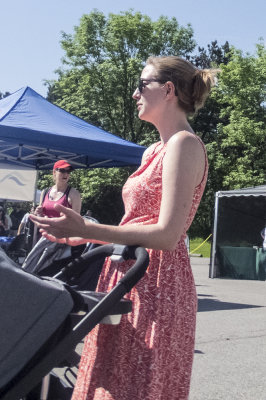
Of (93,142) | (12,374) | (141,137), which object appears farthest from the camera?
(141,137)

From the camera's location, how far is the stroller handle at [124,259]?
183 cm

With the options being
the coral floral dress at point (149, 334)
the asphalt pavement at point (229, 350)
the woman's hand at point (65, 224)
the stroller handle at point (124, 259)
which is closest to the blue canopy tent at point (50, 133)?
the asphalt pavement at point (229, 350)

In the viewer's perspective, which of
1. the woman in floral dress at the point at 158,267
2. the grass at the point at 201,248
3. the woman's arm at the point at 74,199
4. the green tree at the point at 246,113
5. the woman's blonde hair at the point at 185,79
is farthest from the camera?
the green tree at the point at 246,113

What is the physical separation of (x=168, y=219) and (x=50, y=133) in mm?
7464

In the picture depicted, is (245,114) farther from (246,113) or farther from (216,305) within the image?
(216,305)

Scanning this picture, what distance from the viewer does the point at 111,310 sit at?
1.82 meters

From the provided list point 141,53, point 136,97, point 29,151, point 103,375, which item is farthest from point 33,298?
point 141,53

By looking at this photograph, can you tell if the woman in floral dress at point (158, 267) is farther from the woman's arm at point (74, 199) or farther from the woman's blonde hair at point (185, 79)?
the woman's arm at point (74, 199)

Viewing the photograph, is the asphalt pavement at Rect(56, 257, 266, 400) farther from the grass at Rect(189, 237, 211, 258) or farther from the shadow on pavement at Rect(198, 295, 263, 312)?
the grass at Rect(189, 237, 211, 258)

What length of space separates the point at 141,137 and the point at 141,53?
5.66m

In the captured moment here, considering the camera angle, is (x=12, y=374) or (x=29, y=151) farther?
(x=29, y=151)

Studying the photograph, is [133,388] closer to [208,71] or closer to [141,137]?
[208,71]

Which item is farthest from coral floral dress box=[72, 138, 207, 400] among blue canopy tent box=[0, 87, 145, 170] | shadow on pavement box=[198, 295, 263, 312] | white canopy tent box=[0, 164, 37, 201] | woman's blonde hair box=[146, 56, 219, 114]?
white canopy tent box=[0, 164, 37, 201]

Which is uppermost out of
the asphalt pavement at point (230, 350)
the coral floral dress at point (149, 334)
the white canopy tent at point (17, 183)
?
the white canopy tent at point (17, 183)
